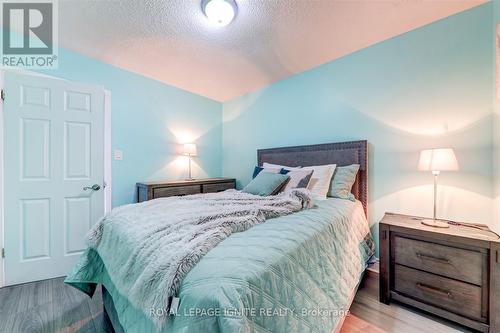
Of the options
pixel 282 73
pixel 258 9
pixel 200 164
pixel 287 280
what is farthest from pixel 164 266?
pixel 200 164

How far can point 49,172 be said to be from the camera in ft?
7.57

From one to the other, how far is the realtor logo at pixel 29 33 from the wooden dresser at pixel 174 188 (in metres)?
1.67

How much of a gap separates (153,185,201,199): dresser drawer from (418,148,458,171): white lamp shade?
2574 millimetres

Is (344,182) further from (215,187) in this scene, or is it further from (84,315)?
(84,315)

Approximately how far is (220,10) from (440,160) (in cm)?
205

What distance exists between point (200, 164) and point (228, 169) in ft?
1.64

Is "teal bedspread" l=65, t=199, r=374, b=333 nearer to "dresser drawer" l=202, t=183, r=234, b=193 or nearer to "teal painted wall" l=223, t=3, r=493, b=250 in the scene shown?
"teal painted wall" l=223, t=3, r=493, b=250

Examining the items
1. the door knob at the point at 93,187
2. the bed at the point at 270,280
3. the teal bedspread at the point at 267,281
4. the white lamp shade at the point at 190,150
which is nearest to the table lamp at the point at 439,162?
the bed at the point at 270,280

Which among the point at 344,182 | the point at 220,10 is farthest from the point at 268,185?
the point at 220,10

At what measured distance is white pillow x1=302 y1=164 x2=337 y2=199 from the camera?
86.0 inches

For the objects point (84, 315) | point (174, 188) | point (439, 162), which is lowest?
point (84, 315)

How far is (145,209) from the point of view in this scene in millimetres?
1568

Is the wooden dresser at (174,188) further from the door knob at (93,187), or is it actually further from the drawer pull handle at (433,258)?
the drawer pull handle at (433,258)

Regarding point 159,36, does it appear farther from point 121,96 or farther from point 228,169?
point 228,169
